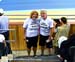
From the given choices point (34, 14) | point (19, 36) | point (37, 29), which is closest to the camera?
point (34, 14)

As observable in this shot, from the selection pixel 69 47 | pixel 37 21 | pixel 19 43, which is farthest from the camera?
pixel 19 43

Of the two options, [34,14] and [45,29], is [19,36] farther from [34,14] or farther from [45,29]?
[34,14]

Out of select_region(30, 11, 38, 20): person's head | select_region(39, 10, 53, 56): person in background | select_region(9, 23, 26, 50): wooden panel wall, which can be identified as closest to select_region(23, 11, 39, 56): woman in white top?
select_region(30, 11, 38, 20): person's head

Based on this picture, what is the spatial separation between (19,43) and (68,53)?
4.19m

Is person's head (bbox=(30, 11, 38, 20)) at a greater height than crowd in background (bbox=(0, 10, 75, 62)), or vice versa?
person's head (bbox=(30, 11, 38, 20))

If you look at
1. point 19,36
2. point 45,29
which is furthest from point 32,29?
point 19,36

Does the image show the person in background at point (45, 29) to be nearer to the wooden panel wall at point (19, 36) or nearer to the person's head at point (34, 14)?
the person's head at point (34, 14)

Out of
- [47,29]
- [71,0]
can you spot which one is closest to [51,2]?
[71,0]

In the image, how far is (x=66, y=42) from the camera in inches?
208

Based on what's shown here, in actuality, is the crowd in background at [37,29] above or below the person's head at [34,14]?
below

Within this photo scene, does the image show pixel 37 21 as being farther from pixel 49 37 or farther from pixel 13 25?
pixel 13 25

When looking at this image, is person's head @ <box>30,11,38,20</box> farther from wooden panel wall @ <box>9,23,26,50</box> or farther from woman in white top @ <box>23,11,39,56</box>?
wooden panel wall @ <box>9,23,26,50</box>

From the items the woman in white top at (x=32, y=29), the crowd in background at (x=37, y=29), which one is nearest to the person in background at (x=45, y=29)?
the crowd in background at (x=37, y=29)

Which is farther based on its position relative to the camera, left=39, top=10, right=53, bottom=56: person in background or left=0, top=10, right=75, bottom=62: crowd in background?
left=39, top=10, right=53, bottom=56: person in background
